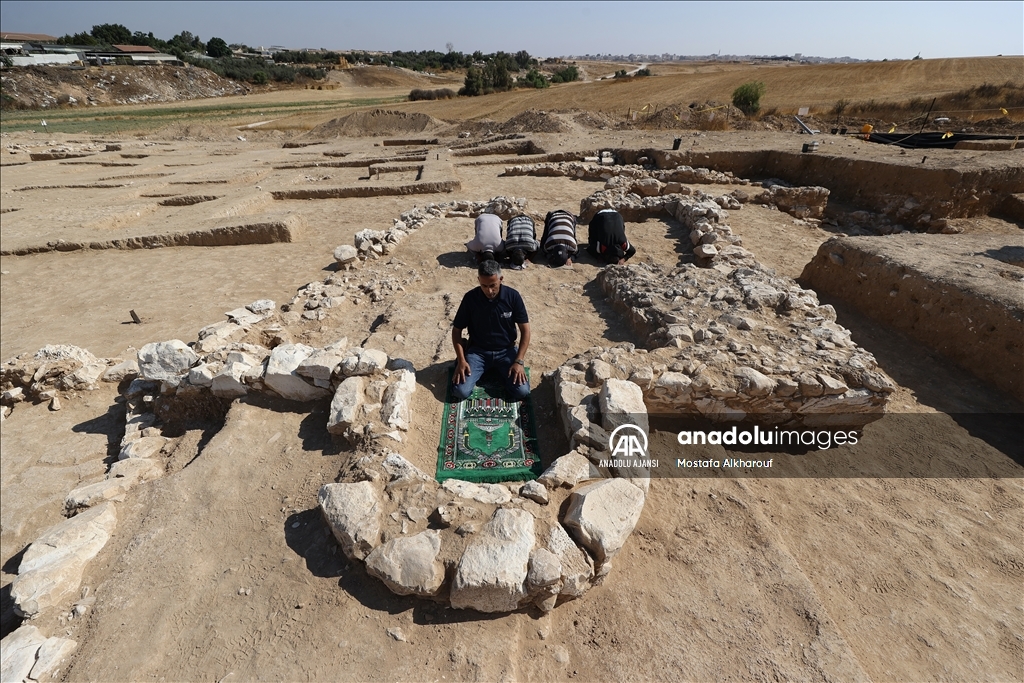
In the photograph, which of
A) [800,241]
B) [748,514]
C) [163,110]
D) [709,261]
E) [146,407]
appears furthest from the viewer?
[163,110]

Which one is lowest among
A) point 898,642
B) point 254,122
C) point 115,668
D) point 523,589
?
point 898,642

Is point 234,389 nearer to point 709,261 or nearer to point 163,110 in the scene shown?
point 709,261

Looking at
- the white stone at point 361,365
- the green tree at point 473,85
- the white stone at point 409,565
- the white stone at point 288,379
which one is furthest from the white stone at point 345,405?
the green tree at point 473,85

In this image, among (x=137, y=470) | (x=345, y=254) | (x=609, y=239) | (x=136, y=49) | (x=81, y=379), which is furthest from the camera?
(x=136, y=49)

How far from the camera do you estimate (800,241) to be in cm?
825

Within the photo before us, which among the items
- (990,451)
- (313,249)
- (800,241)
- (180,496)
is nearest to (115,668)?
(180,496)

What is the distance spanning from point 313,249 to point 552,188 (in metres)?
6.47

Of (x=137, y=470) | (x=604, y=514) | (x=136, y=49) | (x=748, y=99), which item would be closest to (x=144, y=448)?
(x=137, y=470)

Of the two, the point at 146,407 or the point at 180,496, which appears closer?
the point at 180,496

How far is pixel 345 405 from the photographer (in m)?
3.44

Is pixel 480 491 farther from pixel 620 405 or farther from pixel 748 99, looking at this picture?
pixel 748 99

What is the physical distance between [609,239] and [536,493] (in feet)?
16.3

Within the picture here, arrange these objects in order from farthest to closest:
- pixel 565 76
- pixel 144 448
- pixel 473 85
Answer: pixel 565 76
pixel 473 85
pixel 144 448

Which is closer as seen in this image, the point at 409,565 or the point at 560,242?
the point at 409,565
